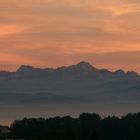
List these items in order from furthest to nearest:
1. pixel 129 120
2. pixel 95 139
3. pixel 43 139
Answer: pixel 129 120 → pixel 43 139 → pixel 95 139

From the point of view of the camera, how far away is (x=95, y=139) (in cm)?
4562

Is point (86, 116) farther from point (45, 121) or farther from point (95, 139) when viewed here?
point (95, 139)

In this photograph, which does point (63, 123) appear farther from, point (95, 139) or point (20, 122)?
point (95, 139)

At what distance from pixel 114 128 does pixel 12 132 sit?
8514 millimetres

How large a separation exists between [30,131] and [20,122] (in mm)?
2827

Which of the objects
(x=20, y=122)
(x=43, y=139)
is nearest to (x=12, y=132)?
(x=20, y=122)

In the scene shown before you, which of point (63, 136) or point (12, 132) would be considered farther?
point (12, 132)

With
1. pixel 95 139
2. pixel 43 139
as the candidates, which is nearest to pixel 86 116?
pixel 43 139

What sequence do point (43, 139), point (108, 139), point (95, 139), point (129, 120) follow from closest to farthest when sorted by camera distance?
point (95, 139) < point (43, 139) < point (108, 139) < point (129, 120)

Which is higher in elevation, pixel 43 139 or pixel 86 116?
pixel 86 116

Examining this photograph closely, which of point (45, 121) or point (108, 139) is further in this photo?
point (45, 121)

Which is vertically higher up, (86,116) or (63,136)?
(86,116)

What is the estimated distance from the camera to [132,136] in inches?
2509

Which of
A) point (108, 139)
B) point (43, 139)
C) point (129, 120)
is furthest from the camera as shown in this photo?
point (129, 120)
